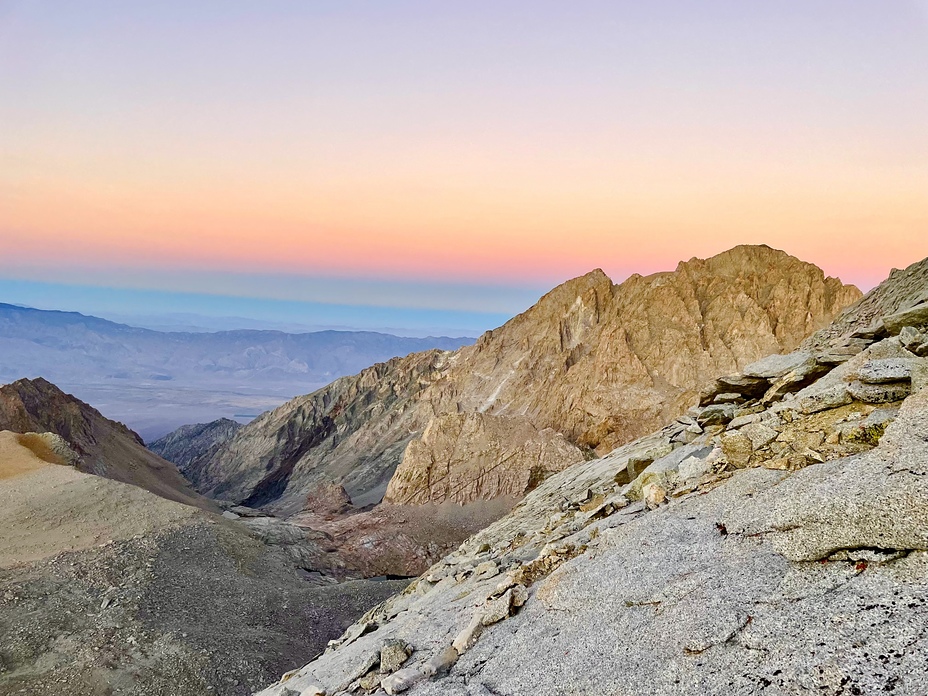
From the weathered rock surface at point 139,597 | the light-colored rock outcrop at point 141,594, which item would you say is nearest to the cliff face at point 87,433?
the light-colored rock outcrop at point 141,594

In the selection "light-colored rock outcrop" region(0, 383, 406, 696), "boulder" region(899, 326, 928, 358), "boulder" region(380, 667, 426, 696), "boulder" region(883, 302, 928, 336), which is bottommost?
"light-colored rock outcrop" region(0, 383, 406, 696)

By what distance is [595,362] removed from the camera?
56594 millimetres

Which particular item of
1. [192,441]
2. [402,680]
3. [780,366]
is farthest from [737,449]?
[192,441]

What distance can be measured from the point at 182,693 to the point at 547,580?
13.8 meters

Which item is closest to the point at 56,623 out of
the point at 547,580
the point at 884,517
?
the point at 547,580

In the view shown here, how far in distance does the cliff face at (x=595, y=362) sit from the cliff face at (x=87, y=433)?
13629 millimetres

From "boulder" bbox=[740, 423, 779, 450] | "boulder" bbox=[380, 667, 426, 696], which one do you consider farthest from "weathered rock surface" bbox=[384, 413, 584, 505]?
"boulder" bbox=[380, 667, 426, 696]

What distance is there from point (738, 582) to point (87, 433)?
7220cm

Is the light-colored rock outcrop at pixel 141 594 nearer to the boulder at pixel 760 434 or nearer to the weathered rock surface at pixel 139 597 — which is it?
the weathered rock surface at pixel 139 597

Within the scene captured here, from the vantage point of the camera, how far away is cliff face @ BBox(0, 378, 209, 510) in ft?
178

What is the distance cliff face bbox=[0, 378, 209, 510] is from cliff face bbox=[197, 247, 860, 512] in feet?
44.7

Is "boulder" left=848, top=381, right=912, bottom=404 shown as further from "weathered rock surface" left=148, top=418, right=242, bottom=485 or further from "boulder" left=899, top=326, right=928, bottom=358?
"weathered rock surface" left=148, top=418, right=242, bottom=485

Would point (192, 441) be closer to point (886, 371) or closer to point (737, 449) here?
point (737, 449)

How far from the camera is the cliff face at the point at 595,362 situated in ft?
168
